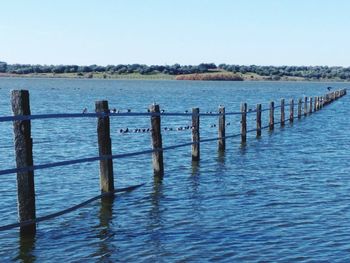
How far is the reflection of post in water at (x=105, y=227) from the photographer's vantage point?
10.2 meters

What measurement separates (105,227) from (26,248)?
1834 mm

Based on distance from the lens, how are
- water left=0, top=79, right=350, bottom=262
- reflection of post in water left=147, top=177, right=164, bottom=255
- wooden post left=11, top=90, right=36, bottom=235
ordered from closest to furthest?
water left=0, top=79, right=350, bottom=262 < reflection of post in water left=147, top=177, right=164, bottom=255 < wooden post left=11, top=90, right=36, bottom=235

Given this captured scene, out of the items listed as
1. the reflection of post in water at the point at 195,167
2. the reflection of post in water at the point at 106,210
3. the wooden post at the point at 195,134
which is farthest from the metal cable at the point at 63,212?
the wooden post at the point at 195,134

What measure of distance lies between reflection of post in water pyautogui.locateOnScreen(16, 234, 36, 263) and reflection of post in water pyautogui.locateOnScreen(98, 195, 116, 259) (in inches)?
44.2

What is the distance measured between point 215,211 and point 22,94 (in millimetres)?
4809

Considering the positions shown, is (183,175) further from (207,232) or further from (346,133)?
(346,133)

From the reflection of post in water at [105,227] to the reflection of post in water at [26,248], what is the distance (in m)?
1.12

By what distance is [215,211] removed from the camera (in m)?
12.9

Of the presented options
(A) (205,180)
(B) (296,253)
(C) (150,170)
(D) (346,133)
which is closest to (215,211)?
(B) (296,253)

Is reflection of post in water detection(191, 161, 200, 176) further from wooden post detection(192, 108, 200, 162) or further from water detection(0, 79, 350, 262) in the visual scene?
wooden post detection(192, 108, 200, 162)

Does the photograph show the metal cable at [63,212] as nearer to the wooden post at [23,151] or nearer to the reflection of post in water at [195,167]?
the wooden post at [23,151]

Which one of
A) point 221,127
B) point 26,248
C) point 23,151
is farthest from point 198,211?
point 221,127

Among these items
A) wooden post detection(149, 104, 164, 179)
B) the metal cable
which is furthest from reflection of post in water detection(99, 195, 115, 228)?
Result: wooden post detection(149, 104, 164, 179)

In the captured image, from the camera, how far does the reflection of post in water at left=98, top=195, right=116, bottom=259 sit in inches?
401
